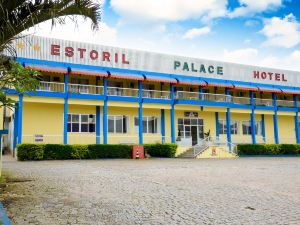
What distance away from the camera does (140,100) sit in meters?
26.8

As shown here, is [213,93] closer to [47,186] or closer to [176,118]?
[176,118]

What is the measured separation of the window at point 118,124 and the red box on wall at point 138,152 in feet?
14.7

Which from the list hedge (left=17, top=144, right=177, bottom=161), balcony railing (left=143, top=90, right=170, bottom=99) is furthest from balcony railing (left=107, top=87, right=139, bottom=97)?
hedge (left=17, top=144, right=177, bottom=161)

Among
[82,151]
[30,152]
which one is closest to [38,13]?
[30,152]

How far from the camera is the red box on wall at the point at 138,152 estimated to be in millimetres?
23672

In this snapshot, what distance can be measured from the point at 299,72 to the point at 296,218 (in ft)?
121

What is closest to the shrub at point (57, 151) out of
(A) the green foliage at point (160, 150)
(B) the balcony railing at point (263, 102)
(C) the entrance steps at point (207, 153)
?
(A) the green foliage at point (160, 150)

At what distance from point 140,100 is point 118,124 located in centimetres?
304

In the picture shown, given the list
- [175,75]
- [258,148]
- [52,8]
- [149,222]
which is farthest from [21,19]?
[258,148]

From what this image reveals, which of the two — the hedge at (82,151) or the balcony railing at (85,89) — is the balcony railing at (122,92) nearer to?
the balcony railing at (85,89)

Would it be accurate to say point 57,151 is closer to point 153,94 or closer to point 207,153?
point 153,94

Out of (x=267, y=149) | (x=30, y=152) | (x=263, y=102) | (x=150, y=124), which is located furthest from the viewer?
(x=263, y=102)

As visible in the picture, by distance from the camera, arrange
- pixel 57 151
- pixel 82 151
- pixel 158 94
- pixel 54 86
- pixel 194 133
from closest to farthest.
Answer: pixel 57 151 < pixel 82 151 < pixel 54 86 < pixel 158 94 < pixel 194 133

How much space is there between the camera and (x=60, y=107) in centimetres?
2566
